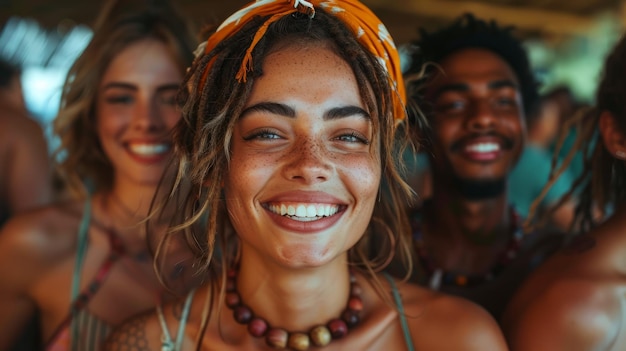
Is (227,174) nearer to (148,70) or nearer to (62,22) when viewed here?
(148,70)

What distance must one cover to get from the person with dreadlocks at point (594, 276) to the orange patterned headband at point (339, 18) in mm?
718

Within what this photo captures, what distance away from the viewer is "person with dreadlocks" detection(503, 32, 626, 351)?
6.25 feet

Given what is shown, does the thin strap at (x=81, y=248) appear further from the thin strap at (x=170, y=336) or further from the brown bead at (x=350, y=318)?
the brown bead at (x=350, y=318)

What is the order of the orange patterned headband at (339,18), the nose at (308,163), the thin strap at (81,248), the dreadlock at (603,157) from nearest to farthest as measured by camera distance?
the nose at (308,163) < the orange patterned headband at (339,18) < the dreadlock at (603,157) < the thin strap at (81,248)

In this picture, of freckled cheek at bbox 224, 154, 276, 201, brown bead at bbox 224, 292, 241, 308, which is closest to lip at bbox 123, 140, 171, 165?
brown bead at bbox 224, 292, 241, 308

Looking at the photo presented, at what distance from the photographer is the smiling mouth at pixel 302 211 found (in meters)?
1.71

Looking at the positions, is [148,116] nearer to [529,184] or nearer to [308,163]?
[308,163]

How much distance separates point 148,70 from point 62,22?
571cm

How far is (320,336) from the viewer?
1.86 metres

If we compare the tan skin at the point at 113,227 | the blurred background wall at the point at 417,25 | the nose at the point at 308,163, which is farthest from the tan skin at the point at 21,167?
the blurred background wall at the point at 417,25

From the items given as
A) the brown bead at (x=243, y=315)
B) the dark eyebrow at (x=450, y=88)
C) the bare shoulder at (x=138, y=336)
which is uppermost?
the dark eyebrow at (x=450, y=88)

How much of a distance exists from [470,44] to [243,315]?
1.50m

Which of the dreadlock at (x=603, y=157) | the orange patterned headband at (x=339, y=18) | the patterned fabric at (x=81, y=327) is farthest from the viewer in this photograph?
the patterned fabric at (x=81, y=327)

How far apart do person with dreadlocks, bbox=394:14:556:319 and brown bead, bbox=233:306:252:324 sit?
0.92 m
